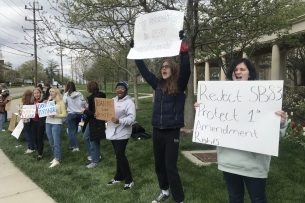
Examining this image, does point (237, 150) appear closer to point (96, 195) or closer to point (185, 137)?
point (96, 195)

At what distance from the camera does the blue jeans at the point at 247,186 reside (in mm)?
2469

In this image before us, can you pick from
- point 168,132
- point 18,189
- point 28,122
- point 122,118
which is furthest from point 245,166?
point 28,122

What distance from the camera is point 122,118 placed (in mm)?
4215

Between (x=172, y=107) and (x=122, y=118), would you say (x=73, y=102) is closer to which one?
(x=122, y=118)

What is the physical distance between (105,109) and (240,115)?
7.56ft

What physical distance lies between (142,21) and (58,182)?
301 centimetres

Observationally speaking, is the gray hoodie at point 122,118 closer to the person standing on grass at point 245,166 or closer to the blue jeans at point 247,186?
the person standing on grass at point 245,166

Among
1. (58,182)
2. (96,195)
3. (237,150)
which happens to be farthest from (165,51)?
(58,182)

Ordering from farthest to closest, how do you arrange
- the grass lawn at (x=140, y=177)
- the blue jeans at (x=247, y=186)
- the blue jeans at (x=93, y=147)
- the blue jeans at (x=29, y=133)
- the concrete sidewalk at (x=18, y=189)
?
the blue jeans at (x=29, y=133) < the blue jeans at (x=93, y=147) < the concrete sidewalk at (x=18, y=189) < the grass lawn at (x=140, y=177) < the blue jeans at (x=247, y=186)

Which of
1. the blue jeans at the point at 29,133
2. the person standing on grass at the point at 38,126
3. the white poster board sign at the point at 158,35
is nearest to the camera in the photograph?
the white poster board sign at the point at 158,35

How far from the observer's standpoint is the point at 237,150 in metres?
2.63

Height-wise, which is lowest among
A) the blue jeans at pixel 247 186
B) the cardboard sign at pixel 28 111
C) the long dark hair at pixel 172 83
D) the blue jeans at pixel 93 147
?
the blue jeans at pixel 93 147

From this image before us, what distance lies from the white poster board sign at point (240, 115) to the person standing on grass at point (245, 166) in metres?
0.08

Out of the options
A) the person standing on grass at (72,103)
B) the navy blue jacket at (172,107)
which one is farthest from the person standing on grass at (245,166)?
the person standing on grass at (72,103)
